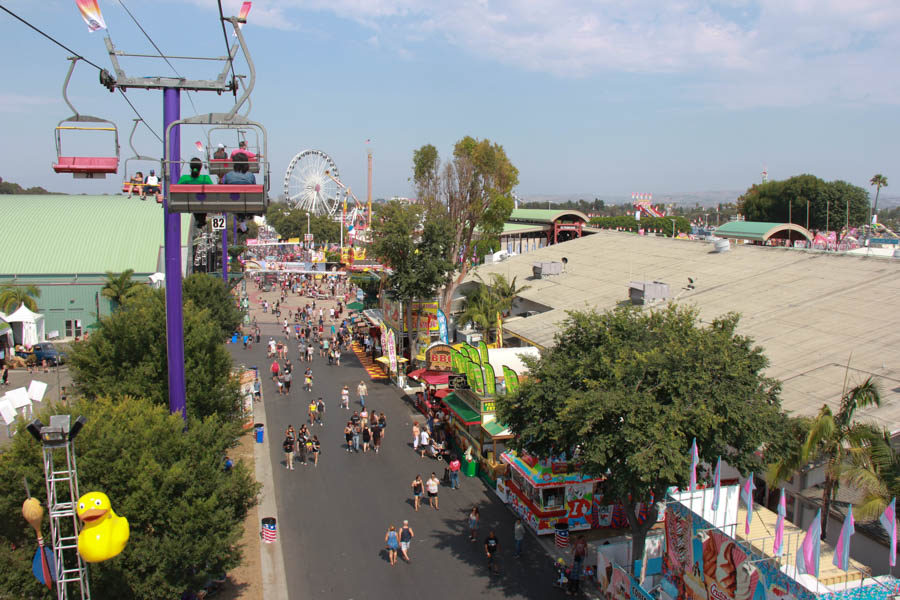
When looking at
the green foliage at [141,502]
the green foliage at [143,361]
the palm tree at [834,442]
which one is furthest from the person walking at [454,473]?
the palm tree at [834,442]

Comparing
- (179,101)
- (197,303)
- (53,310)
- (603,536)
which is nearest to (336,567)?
(603,536)

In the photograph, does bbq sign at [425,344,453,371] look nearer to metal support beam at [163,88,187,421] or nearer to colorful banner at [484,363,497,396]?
colorful banner at [484,363,497,396]

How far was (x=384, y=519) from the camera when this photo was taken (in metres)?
17.8

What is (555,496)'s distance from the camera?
55.8 feet

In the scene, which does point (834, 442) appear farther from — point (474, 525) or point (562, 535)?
point (474, 525)

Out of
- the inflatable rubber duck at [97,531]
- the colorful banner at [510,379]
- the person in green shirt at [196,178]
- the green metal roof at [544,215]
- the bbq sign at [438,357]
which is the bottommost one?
the bbq sign at [438,357]

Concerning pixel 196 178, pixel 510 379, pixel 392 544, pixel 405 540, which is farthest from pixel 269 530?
pixel 196 178

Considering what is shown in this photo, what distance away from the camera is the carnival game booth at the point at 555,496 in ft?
55.2

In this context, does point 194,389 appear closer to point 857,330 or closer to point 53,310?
point 857,330

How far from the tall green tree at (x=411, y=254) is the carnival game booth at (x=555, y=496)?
15950 millimetres

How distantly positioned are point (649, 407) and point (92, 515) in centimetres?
918

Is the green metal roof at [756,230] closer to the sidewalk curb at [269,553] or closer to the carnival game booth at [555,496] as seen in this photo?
the carnival game booth at [555,496]

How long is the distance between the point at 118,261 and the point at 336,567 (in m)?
38.6

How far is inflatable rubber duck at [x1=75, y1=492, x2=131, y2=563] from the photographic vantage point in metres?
8.45
